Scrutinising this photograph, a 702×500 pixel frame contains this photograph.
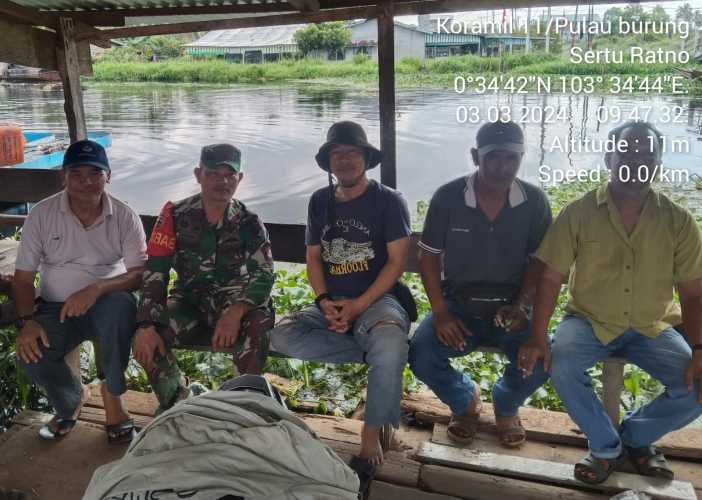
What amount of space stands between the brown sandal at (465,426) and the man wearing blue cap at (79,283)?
5.02 feet

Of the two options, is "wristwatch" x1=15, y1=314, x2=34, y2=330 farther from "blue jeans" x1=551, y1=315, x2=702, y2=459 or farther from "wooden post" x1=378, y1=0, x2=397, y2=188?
"blue jeans" x1=551, y1=315, x2=702, y2=459

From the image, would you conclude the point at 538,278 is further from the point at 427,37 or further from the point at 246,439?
the point at 427,37

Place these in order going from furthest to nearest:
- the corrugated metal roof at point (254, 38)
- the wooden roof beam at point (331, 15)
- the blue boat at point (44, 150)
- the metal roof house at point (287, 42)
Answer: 1. the blue boat at point (44, 150)
2. the corrugated metal roof at point (254, 38)
3. the metal roof house at point (287, 42)
4. the wooden roof beam at point (331, 15)

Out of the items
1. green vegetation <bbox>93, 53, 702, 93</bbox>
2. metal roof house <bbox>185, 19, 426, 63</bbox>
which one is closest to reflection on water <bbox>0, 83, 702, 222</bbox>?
green vegetation <bbox>93, 53, 702, 93</bbox>

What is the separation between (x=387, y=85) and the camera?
323 cm

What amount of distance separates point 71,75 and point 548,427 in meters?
3.66

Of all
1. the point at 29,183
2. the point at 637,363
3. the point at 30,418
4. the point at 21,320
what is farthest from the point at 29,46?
the point at 637,363

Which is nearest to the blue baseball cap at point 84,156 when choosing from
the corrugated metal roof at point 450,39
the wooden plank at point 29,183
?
the wooden plank at point 29,183

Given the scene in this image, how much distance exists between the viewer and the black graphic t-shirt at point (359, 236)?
2.62 m

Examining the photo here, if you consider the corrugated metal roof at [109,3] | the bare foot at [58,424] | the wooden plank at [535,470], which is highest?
the corrugated metal roof at [109,3]

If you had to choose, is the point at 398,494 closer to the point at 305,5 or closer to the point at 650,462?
the point at 650,462

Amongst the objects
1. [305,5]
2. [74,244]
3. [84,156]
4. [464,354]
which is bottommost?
[464,354]

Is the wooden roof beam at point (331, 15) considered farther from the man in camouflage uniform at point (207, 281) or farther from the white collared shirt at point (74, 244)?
the white collared shirt at point (74, 244)

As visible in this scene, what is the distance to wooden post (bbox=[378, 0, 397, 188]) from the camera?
310 cm
